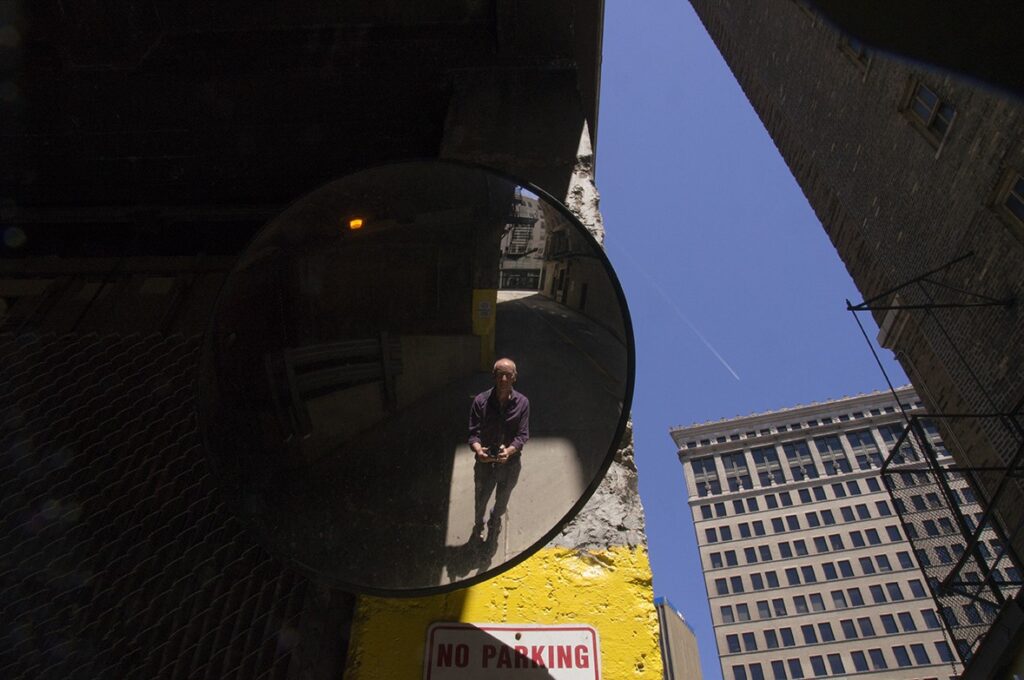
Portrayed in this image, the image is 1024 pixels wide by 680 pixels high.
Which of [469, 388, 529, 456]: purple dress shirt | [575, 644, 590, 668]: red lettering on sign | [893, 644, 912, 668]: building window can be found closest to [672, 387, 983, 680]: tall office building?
[893, 644, 912, 668]: building window

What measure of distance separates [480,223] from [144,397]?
219 centimetres

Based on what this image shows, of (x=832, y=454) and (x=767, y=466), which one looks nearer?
(x=832, y=454)

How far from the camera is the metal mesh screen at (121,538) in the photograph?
1.96m

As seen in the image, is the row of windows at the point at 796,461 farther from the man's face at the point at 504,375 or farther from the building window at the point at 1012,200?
the man's face at the point at 504,375

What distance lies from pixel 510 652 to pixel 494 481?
1.77 ft

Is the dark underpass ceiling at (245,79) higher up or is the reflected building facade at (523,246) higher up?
the dark underpass ceiling at (245,79)

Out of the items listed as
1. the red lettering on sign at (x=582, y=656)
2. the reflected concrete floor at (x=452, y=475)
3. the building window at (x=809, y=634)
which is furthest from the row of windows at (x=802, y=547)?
the reflected concrete floor at (x=452, y=475)

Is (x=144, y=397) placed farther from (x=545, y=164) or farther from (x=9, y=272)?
(x=545, y=164)

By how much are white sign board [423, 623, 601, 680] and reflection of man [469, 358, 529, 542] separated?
0.45 meters

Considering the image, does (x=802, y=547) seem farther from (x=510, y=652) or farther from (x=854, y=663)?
(x=510, y=652)

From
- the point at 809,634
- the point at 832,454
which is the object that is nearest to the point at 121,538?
the point at 809,634

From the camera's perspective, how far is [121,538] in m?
2.28

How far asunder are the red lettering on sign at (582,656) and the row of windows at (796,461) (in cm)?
6819

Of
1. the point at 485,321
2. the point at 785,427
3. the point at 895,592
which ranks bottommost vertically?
the point at 485,321
